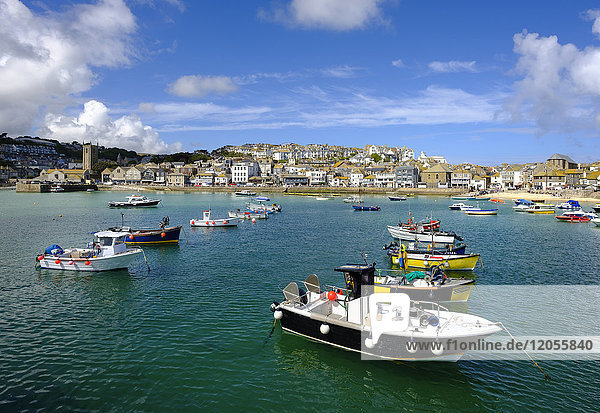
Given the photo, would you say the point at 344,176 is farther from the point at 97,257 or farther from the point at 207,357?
the point at 207,357

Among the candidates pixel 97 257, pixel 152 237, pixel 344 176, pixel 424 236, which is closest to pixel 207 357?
pixel 97 257

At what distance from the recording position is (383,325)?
12023 mm

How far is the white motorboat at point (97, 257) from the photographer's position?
76.7 ft

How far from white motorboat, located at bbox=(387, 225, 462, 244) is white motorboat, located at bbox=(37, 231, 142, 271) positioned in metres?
23.9

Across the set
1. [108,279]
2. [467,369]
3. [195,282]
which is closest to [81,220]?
[108,279]

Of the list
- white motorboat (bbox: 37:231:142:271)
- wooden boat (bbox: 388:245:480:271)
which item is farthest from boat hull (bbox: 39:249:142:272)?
wooden boat (bbox: 388:245:480:271)

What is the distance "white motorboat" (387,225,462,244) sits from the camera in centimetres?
3349

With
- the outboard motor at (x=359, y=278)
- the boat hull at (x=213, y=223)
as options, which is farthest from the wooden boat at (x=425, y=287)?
the boat hull at (x=213, y=223)

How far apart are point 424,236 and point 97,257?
90.8 feet

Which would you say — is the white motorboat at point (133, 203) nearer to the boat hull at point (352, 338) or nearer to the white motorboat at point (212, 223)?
the white motorboat at point (212, 223)

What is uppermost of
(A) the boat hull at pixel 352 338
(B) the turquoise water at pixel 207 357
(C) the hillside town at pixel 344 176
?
(C) the hillside town at pixel 344 176

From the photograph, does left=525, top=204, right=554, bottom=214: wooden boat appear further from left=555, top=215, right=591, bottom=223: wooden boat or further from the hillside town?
the hillside town

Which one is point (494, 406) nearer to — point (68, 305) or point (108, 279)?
point (68, 305)

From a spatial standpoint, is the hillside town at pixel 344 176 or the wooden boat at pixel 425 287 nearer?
the wooden boat at pixel 425 287
